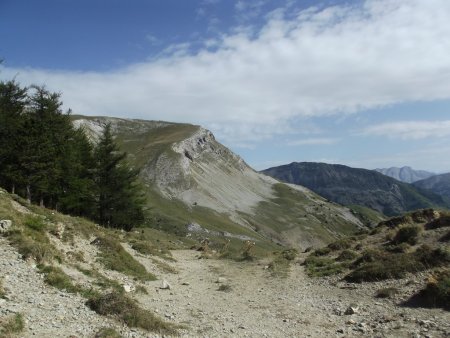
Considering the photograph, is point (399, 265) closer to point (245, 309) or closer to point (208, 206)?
point (245, 309)

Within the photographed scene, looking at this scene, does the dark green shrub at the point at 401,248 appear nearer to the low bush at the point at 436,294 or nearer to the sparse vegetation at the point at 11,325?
the low bush at the point at 436,294

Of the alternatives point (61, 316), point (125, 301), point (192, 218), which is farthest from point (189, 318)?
point (192, 218)

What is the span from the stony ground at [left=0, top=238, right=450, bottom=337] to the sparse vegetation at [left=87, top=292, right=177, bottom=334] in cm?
36

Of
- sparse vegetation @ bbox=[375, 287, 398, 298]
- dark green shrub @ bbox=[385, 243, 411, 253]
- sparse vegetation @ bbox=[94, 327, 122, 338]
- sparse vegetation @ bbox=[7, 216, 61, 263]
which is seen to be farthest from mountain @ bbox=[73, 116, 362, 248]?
sparse vegetation @ bbox=[94, 327, 122, 338]

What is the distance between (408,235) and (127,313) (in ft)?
76.0

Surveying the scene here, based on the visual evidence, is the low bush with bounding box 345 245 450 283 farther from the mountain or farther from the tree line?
the mountain

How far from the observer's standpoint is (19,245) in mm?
18969

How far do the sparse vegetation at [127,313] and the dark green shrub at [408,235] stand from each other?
21.0 m

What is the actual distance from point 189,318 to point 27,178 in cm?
2917

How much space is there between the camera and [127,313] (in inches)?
576

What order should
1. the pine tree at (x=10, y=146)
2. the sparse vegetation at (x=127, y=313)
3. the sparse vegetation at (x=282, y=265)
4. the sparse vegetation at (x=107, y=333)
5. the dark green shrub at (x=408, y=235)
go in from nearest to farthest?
the sparse vegetation at (x=107, y=333) → the sparse vegetation at (x=127, y=313) → the dark green shrub at (x=408, y=235) → the sparse vegetation at (x=282, y=265) → the pine tree at (x=10, y=146)

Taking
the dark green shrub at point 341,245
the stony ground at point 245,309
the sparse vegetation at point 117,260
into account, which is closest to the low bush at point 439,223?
the dark green shrub at point 341,245

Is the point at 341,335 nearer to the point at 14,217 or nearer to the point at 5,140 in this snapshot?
the point at 14,217

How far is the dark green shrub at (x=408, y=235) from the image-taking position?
29.3 m
